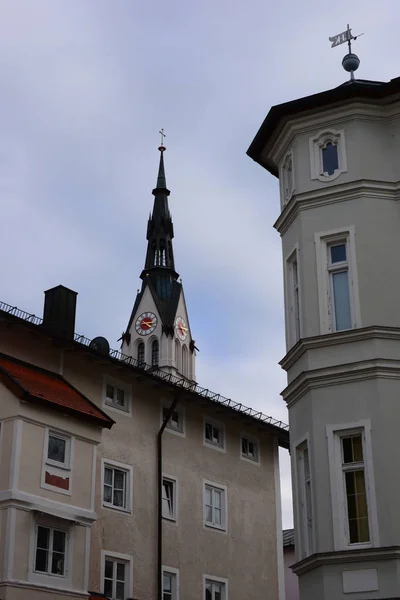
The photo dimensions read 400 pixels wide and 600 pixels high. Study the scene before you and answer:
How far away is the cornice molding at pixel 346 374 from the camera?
2097cm

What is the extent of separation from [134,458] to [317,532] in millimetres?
17260

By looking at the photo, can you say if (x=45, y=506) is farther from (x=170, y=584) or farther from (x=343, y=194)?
(x=343, y=194)

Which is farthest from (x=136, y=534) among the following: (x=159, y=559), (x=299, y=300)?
(x=299, y=300)

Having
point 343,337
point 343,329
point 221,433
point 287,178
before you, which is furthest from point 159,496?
point 343,337

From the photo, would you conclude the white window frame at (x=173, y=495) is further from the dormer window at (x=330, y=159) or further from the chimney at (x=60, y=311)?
the dormer window at (x=330, y=159)

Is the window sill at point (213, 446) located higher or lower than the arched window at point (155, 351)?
lower

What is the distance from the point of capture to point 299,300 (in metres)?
23.2

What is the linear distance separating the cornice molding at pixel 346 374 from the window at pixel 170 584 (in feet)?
55.8

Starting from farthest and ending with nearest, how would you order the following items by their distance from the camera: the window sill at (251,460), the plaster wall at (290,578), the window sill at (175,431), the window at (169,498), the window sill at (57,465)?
the plaster wall at (290,578) < the window sill at (251,460) < the window sill at (175,431) < the window at (169,498) < the window sill at (57,465)

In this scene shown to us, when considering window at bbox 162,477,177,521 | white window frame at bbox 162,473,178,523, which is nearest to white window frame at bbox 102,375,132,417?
white window frame at bbox 162,473,178,523

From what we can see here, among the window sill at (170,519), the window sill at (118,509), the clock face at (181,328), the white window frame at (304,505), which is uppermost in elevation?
the clock face at (181,328)

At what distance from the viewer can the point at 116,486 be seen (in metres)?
35.7

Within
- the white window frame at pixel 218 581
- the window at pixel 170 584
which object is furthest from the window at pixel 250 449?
the window at pixel 170 584

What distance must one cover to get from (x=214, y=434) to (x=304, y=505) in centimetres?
2042
